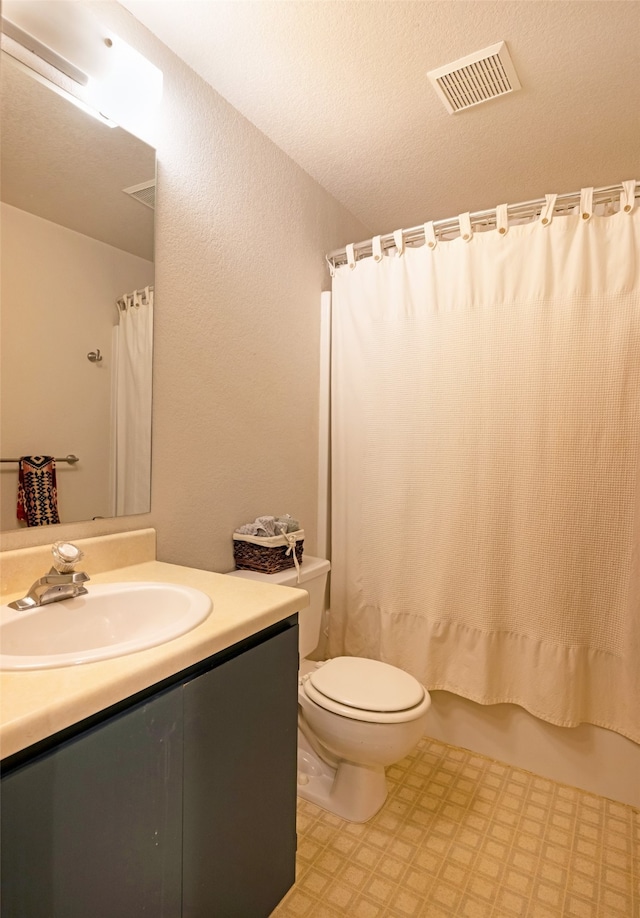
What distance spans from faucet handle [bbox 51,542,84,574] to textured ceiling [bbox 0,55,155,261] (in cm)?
76

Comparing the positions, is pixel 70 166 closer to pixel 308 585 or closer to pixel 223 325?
pixel 223 325

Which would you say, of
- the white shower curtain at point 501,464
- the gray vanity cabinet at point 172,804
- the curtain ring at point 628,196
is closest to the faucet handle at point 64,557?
the gray vanity cabinet at point 172,804

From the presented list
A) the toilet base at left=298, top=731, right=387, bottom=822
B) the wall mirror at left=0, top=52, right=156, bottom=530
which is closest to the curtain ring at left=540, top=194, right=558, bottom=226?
the wall mirror at left=0, top=52, right=156, bottom=530

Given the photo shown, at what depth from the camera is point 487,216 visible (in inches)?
71.4

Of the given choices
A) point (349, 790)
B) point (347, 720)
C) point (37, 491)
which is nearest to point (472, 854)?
point (349, 790)

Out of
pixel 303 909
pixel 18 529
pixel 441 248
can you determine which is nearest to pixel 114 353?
pixel 18 529

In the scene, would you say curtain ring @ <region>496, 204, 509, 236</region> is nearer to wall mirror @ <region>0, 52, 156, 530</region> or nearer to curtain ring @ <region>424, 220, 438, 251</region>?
curtain ring @ <region>424, 220, 438, 251</region>

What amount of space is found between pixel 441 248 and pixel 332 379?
681mm

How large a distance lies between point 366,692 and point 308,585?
0.40 metres

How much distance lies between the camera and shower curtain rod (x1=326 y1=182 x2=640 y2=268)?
1638mm

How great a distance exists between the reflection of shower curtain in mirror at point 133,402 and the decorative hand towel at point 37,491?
0.55 feet

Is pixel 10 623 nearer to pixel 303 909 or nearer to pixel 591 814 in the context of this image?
pixel 303 909

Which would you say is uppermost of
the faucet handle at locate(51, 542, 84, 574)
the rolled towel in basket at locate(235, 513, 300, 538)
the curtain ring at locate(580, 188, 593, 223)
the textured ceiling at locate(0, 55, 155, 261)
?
the curtain ring at locate(580, 188, 593, 223)

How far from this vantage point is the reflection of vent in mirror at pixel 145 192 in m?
1.35
